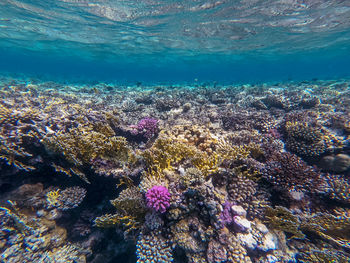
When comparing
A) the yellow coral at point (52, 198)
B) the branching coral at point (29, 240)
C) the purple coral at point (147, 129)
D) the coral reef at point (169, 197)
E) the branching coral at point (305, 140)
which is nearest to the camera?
the coral reef at point (169, 197)

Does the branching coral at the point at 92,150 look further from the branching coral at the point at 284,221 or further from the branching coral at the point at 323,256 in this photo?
the branching coral at the point at 323,256

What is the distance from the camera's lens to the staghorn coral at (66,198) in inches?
158

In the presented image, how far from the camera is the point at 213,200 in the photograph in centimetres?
309

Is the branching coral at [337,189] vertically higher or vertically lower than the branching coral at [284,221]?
higher

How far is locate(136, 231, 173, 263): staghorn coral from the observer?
299cm

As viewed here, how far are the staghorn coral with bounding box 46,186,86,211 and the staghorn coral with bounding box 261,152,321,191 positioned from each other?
461 cm

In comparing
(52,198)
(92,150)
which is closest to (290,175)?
(92,150)

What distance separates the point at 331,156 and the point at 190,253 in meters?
4.79

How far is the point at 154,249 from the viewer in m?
3.02

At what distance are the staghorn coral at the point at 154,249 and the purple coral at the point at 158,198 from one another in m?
0.54

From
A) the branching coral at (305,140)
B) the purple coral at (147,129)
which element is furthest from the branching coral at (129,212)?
the branching coral at (305,140)

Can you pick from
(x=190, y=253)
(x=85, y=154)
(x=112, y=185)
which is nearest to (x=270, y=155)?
(x=190, y=253)

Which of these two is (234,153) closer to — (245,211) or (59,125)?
(245,211)

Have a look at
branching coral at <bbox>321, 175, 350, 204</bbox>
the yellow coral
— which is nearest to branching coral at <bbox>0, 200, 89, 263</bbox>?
the yellow coral
